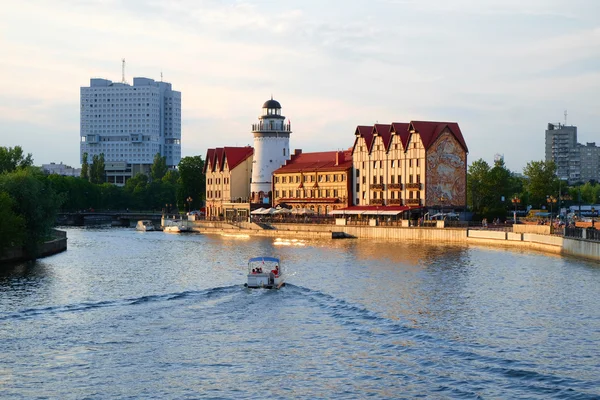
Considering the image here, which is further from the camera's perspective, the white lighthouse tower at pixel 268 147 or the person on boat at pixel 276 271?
the white lighthouse tower at pixel 268 147

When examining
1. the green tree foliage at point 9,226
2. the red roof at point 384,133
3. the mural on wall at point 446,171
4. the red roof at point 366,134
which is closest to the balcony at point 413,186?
the mural on wall at point 446,171

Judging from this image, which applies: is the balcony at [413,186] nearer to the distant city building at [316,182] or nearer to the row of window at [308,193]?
the distant city building at [316,182]

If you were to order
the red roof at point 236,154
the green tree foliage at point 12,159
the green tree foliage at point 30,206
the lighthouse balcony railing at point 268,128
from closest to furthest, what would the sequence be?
the green tree foliage at point 30,206 < the green tree foliage at point 12,159 < the lighthouse balcony railing at point 268,128 < the red roof at point 236,154

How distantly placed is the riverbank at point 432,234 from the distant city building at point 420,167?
8.92m

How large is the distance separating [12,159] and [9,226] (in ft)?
173

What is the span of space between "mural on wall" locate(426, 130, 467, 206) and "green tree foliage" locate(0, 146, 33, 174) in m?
63.1

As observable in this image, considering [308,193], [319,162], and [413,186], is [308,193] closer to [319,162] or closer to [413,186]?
[319,162]

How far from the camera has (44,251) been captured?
98875 mm

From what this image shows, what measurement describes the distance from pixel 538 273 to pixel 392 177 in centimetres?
7474

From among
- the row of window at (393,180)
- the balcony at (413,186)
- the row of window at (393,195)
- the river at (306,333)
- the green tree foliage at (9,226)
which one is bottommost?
the river at (306,333)

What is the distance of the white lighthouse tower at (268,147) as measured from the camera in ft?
580

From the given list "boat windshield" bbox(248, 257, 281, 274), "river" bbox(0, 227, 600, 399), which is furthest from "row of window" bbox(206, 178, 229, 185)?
"boat windshield" bbox(248, 257, 281, 274)

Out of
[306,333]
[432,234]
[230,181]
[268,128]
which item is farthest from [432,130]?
[306,333]

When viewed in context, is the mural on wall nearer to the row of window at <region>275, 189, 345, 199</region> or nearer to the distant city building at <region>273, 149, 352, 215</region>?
the distant city building at <region>273, 149, 352, 215</region>
